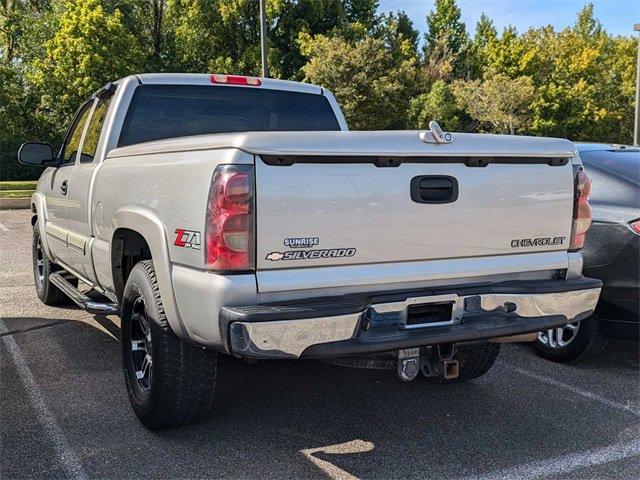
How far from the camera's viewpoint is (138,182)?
3459 millimetres

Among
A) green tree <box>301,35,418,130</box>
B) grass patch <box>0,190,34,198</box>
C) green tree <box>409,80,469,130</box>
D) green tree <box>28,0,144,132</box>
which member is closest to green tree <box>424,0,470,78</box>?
green tree <box>409,80,469,130</box>

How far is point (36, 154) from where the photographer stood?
215 inches

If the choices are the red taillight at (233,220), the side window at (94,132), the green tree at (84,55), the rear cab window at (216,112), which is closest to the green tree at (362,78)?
the green tree at (84,55)

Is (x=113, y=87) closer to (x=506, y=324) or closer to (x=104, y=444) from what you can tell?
(x=104, y=444)

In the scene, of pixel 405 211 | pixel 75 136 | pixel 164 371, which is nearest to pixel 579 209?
pixel 405 211

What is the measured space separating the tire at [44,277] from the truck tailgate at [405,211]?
4.09 metres

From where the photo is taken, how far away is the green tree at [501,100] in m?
34.5

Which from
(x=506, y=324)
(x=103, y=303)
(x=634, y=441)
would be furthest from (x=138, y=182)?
(x=634, y=441)

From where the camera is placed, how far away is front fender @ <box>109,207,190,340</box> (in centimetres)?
301

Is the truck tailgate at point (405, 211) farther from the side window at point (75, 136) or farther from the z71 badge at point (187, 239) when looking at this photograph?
the side window at point (75, 136)

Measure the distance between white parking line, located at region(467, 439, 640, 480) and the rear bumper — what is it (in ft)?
2.26

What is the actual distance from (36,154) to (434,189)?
3.90 metres

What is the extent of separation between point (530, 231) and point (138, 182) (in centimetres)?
216

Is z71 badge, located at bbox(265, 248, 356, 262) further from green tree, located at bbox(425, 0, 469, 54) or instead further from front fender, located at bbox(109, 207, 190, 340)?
green tree, located at bbox(425, 0, 469, 54)
